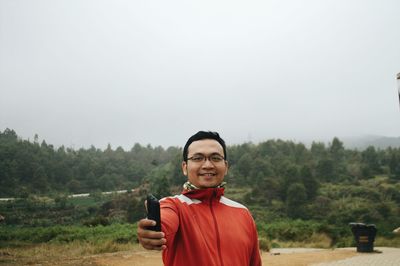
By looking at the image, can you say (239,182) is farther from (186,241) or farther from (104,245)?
(186,241)

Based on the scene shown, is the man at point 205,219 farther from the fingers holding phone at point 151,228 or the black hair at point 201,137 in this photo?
the fingers holding phone at point 151,228

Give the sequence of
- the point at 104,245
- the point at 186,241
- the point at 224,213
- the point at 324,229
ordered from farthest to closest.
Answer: the point at 324,229, the point at 104,245, the point at 224,213, the point at 186,241

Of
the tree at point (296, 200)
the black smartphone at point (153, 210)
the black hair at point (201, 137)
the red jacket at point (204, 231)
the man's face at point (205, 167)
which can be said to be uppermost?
the black hair at point (201, 137)

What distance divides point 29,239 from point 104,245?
11361mm

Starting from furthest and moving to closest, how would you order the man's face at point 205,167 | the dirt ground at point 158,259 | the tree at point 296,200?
the tree at point 296,200 < the dirt ground at point 158,259 < the man's face at point 205,167

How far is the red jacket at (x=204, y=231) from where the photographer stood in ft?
5.13

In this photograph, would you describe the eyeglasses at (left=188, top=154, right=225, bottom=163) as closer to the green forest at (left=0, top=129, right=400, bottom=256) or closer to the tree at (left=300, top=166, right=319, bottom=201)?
the green forest at (left=0, top=129, right=400, bottom=256)

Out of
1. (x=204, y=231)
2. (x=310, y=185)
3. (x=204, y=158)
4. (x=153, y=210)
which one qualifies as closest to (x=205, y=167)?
(x=204, y=158)

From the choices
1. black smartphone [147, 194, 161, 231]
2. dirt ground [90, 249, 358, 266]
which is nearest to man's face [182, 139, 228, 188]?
black smartphone [147, 194, 161, 231]

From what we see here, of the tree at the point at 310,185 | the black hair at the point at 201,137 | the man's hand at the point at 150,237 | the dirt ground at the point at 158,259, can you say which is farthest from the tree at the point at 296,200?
the man's hand at the point at 150,237

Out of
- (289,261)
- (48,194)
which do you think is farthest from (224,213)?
(48,194)

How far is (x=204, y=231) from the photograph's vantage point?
1.63 m

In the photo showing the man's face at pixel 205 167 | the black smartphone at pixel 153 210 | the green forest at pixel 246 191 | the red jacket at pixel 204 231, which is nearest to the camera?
the black smartphone at pixel 153 210

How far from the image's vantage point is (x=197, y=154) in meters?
1.82
